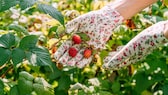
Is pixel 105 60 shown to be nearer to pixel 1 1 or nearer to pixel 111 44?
pixel 111 44

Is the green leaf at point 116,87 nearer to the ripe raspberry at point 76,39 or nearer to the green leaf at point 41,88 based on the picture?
the ripe raspberry at point 76,39

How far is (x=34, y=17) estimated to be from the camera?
2.28 metres

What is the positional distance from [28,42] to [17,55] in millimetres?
93

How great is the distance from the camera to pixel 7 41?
4.89 feet

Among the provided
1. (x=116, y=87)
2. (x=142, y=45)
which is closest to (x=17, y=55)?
(x=142, y=45)

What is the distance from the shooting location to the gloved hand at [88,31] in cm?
184

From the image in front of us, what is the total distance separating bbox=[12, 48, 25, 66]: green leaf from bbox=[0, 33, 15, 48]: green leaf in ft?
0.11

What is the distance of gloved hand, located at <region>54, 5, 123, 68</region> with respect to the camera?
1838mm

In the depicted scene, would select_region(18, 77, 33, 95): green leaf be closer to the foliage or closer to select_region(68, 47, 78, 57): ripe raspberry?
the foliage

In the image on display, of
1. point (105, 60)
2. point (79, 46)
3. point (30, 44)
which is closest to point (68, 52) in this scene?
point (79, 46)

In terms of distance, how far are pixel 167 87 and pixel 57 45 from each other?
539 millimetres

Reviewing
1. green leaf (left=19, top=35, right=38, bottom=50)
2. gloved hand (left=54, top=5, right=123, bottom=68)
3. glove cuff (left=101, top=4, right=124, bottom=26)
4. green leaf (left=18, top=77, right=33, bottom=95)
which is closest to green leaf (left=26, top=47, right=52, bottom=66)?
green leaf (left=19, top=35, right=38, bottom=50)

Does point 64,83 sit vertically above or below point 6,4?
below

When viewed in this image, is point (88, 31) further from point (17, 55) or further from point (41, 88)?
point (17, 55)
